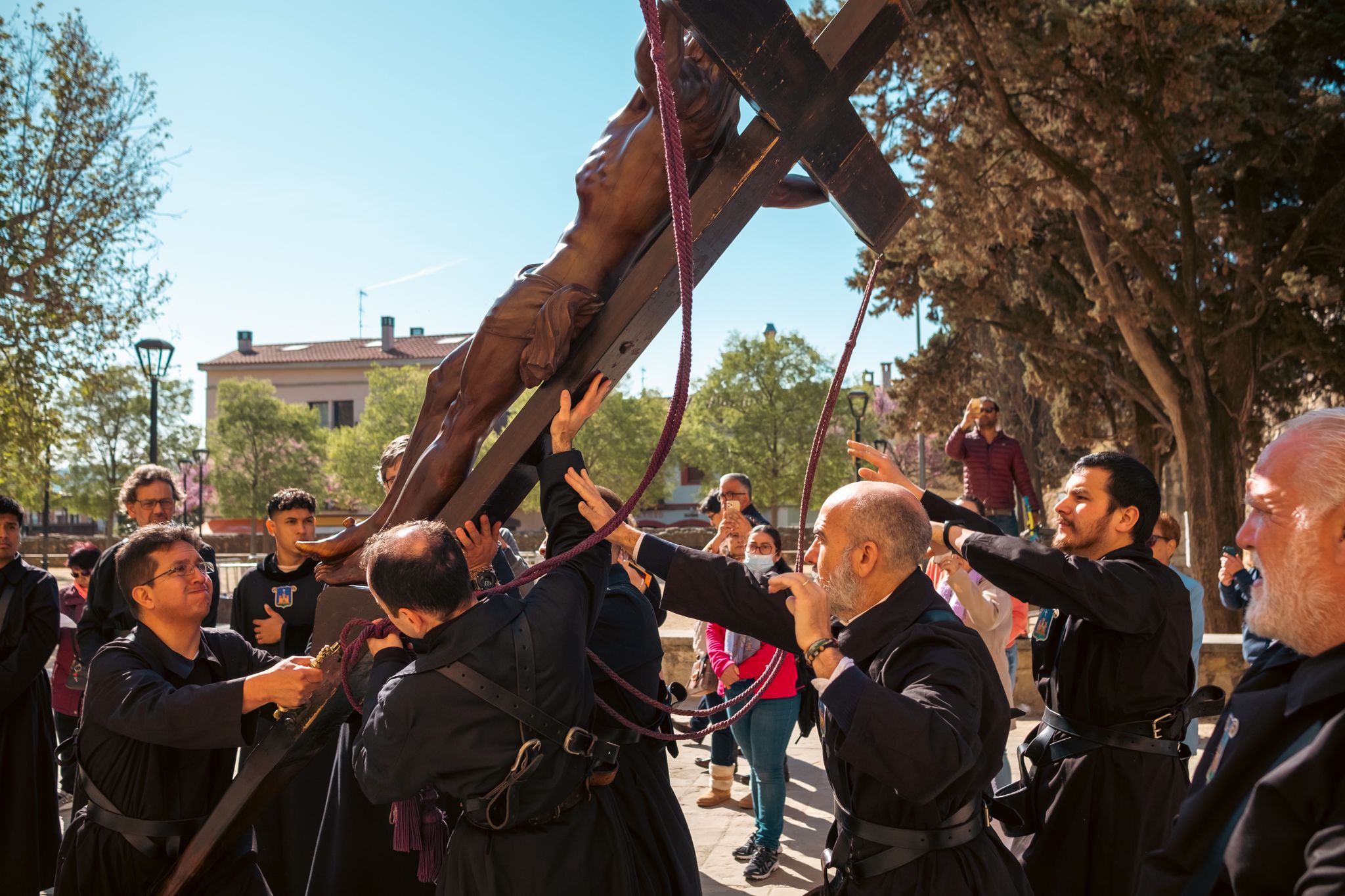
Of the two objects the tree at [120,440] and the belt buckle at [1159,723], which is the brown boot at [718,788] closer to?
the belt buckle at [1159,723]

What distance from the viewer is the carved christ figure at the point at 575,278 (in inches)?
109

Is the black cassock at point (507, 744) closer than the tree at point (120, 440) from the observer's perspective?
Yes

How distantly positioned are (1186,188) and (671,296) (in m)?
10.2

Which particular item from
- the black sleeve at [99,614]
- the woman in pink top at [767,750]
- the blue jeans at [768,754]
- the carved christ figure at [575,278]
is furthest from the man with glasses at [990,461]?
the black sleeve at [99,614]

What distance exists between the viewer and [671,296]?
2770 mm

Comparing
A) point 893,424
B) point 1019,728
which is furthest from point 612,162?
point 893,424

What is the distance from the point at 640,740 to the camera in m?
3.39

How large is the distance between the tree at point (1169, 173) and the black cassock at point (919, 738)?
8344mm

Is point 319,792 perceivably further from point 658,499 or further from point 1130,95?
point 658,499

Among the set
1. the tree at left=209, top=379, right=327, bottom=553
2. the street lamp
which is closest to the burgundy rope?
the street lamp

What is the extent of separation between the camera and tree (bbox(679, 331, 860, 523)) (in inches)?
1444

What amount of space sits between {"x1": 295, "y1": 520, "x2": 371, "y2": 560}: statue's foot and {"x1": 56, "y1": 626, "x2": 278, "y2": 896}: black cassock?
17.6 inches

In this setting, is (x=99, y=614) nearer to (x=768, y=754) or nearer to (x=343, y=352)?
(x=768, y=754)

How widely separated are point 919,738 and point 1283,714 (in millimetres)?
665
